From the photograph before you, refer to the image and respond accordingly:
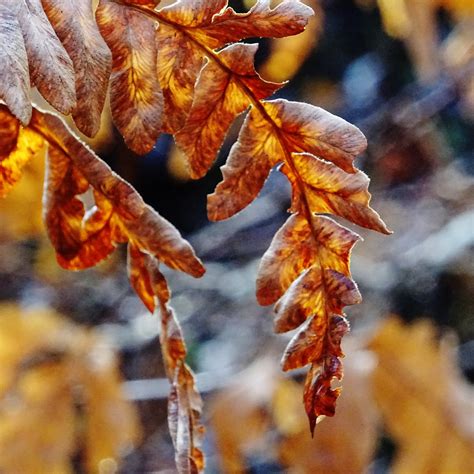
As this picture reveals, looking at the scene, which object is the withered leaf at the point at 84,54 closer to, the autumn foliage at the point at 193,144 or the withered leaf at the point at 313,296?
the autumn foliage at the point at 193,144

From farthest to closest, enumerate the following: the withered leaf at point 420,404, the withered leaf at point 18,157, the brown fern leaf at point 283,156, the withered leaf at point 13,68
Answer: the withered leaf at point 420,404
the withered leaf at point 18,157
the brown fern leaf at point 283,156
the withered leaf at point 13,68

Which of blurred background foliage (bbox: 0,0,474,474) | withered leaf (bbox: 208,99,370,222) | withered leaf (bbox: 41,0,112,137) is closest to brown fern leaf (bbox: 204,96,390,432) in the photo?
withered leaf (bbox: 208,99,370,222)

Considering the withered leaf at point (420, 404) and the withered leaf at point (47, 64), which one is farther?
the withered leaf at point (420, 404)

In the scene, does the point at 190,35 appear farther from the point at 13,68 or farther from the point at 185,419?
the point at 185,419

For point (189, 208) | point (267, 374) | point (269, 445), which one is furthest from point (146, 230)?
point (189, 208)

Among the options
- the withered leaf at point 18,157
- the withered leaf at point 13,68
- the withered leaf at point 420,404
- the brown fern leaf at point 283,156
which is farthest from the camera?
the withered leaf at point 420,404

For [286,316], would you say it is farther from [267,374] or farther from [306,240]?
[267,374]

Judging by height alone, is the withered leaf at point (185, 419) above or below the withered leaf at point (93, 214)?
below

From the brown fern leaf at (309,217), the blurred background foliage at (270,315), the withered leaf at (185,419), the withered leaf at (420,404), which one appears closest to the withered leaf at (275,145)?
the brown fern leaf at (309,217)
